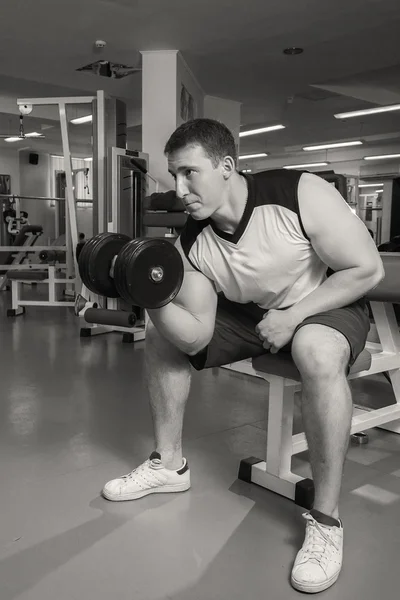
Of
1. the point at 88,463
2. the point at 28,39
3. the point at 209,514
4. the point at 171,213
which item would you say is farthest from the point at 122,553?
the point at 28,39

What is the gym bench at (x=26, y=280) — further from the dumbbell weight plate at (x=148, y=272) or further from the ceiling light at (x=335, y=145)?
the ceiling light at (x=335, y=145)

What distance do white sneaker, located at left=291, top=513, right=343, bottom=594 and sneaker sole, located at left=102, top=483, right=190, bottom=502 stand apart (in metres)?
0.44

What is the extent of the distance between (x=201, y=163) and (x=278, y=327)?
44 cm

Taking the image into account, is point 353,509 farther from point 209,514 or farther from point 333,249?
point 333,249

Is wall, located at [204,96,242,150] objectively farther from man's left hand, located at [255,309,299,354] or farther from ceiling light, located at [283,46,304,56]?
man's left hand, located at [255,309,299,354]

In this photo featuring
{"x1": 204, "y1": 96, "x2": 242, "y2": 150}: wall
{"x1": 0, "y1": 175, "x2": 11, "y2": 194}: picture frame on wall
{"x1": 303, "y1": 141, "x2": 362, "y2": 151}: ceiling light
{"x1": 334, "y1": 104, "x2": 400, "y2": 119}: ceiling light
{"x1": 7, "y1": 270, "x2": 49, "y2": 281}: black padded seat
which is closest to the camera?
{"x1": 7, "y1": 270, "x2": 49, "y2": 281}: black padded seat

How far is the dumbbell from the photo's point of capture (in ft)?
3.83

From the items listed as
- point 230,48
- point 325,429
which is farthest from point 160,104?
point 325,429

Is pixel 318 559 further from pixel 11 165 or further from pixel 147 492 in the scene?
pixel 11 165

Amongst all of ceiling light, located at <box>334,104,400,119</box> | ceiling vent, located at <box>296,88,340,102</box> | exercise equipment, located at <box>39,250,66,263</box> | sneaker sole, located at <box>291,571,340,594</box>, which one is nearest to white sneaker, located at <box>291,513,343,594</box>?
sneaker sole, located at <box>291,571,340,594</box>

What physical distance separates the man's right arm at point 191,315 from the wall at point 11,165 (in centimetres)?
1041

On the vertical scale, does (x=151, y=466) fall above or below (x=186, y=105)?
below

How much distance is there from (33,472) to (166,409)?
504 millimetres

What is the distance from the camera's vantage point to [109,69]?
5.71 m
